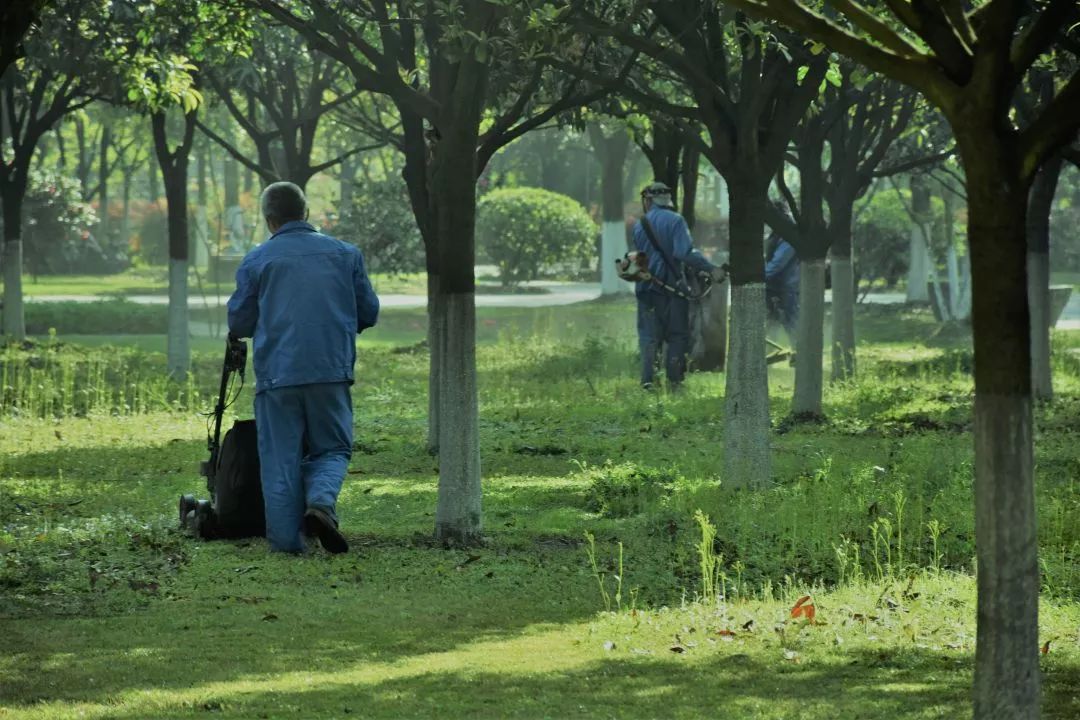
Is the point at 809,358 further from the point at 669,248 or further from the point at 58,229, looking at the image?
the point at 58,229

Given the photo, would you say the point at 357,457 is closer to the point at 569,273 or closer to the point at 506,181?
the point at 569,273

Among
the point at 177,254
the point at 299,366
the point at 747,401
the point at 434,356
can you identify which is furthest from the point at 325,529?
the point at 177,254

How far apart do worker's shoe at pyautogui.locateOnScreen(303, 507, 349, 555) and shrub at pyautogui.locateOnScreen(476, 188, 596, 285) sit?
1191 inches

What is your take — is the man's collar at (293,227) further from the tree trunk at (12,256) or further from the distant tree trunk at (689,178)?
the tree trunk at (12,256)

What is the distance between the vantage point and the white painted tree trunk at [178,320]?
19406mm

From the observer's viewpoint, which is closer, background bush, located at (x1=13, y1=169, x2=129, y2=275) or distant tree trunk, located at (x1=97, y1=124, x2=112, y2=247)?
background bush, located at (x1=13, y1=169, x2=129, y2=275)

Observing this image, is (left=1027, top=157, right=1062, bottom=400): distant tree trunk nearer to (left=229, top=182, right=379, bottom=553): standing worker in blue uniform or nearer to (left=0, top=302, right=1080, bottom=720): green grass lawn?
(left=0, top=302, right=1080, bottom=720): green grass lawn

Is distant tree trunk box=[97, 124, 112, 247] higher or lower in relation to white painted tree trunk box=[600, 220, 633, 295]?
higher

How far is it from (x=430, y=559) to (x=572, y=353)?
43.9 ft

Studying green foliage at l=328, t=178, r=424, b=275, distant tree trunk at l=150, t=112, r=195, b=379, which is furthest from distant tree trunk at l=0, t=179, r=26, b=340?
green foliage at l=328, t=178, r=424, b=275

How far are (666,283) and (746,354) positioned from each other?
23.2 feet

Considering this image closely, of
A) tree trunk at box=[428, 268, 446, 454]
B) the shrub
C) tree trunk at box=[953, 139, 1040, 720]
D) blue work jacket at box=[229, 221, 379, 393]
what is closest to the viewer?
tree trunk at box=[953, 139, 1040, 720]

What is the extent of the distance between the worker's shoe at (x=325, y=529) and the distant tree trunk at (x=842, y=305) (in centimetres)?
1010

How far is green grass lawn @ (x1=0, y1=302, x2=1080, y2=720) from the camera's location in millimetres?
6223
